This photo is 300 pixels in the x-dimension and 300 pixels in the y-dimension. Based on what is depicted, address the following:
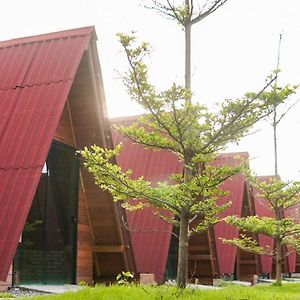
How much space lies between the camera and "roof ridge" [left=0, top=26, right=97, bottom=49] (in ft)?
43.7

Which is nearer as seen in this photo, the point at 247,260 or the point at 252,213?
the point at 252,213

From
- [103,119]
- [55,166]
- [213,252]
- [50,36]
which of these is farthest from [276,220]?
[50,36]

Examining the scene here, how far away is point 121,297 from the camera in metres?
8.20

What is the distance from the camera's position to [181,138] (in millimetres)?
9602

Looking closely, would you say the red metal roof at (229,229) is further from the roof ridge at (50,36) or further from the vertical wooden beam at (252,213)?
the roof ridge at (50,36)

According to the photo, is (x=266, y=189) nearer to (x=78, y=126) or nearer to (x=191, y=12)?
(x=78, y=126)

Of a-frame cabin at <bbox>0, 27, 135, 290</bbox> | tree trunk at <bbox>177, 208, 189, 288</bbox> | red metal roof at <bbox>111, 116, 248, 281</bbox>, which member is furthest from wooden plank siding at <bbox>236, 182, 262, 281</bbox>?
tree trunk at <bbox>177, 208, 189, 288</bbox>

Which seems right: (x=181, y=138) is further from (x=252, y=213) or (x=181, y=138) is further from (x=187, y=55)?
(x=252, y=213)

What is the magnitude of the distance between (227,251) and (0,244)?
700 inches

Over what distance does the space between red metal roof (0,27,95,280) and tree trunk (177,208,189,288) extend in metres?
2.90

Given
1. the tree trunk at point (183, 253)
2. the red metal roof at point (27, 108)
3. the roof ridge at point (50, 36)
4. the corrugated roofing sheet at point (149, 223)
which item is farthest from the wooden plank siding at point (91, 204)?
the tree trunk at point (183, 253)

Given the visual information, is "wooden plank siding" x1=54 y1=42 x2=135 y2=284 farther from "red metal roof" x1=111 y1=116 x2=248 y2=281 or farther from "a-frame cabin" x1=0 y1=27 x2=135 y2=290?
"red metal roof" x1=111 y1=116 x2=248 y2=281

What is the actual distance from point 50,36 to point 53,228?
482 centimetres

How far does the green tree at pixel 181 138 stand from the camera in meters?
9.15
